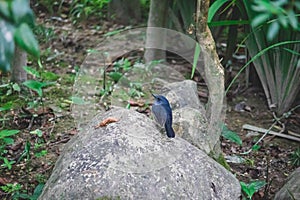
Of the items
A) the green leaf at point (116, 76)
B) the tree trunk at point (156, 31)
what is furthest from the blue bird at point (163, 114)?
the tree trunk at point (156, 31)

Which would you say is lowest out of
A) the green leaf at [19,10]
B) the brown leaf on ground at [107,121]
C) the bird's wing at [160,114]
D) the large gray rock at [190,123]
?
the large gray rock at [190,123]

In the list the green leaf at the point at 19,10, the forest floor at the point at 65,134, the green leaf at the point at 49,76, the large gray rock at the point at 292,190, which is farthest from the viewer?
the green leaf at the point at 49,76

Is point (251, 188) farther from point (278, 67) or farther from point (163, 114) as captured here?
point (278, 67)

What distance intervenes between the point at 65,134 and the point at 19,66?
496 millimetres

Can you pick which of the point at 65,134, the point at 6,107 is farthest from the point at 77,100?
the point at 6,107

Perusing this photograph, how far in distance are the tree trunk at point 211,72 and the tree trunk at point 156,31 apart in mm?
1151

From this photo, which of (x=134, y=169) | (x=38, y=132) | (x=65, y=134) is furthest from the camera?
(x=65, y=134)

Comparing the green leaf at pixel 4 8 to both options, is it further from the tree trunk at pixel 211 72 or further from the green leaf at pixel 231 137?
the green leaf at pixel 231 137

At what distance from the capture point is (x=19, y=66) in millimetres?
2844

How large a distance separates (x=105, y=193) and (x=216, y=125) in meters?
0.86

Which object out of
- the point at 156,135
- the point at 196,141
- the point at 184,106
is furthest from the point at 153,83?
the point at 156,135

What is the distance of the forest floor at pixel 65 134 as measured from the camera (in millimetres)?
2301

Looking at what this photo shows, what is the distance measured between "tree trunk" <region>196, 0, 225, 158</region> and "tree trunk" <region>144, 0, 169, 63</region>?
115cm

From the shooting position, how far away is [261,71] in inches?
121
